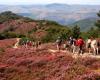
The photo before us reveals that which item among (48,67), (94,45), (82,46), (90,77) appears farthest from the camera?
(82,46)

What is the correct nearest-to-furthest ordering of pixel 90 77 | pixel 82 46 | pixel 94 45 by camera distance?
pixel 90 77
pixel 94 45
pixel 82 46

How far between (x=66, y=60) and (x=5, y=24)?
5346 inches

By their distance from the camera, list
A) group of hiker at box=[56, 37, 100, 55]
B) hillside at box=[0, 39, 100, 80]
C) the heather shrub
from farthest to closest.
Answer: group of hiker at box=[56, 37, 100, 55] → hillside at box=[0, 39, 100, 80] → the heather shrub

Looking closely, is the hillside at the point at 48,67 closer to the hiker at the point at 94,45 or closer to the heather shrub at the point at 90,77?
the heather shrub at the point at 90,77

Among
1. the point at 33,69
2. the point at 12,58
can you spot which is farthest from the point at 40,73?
the point at 12,58

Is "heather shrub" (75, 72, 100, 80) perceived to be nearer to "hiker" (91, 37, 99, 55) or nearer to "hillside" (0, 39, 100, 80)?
"hillside" (0, 39, 100, 80)

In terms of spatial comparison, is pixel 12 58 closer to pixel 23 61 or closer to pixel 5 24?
pixel 23 61

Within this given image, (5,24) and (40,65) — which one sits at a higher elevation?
(40,65)

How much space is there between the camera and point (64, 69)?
27.0 meters

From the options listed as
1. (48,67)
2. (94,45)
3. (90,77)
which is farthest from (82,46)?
(90,77)

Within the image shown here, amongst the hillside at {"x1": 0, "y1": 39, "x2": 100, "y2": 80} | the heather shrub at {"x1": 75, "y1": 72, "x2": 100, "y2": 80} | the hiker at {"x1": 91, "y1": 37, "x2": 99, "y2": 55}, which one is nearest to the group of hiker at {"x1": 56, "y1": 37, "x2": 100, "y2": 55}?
the hiker at {"x1": 91, "y1": 37, "x2": 99, "y2": 55}

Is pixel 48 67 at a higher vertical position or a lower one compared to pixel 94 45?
lower

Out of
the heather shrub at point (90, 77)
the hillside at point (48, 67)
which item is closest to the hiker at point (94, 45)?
the hillside at point (48, 67)

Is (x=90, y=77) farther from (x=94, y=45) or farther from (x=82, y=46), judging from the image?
(x=82, y=46)
